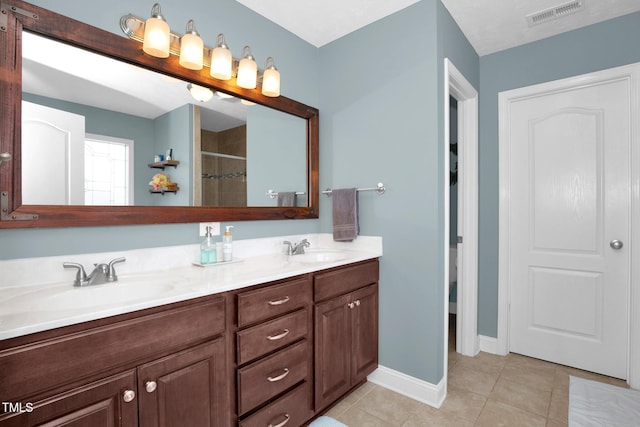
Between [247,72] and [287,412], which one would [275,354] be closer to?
[287,412]

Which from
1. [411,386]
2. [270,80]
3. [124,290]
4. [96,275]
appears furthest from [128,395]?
[270,80]

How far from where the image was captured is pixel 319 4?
6.47 feet

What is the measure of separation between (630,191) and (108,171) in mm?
3139

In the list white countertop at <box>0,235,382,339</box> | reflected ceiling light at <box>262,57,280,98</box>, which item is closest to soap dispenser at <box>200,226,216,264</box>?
white countertop at <box>0,235,382,339</box>

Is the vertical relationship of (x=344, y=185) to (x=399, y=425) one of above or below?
above

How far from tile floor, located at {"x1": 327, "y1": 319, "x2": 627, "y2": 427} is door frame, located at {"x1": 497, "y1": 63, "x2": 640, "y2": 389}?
10.2 inches

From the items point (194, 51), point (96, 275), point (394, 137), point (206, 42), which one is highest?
point (206, 42)

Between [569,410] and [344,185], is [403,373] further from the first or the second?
[344,185]

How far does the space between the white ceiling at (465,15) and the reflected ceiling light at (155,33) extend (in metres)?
0.69

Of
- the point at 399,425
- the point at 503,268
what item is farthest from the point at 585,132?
the point at 399,425

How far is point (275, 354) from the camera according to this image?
4.65 ft

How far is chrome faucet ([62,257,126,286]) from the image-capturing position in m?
1.25

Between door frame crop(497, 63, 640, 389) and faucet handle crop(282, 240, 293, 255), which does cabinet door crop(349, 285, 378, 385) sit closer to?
faucet handle crop(282, 240, 293, 255)

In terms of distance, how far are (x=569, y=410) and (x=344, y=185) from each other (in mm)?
1926
